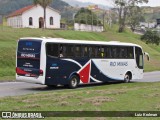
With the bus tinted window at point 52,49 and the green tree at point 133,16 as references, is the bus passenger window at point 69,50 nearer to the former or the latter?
the bus tinted window at point 52,49

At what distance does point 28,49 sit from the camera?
22.9m

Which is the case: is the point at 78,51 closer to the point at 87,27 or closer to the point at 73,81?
the point at 73,81

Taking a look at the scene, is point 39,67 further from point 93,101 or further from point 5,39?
point 5,39

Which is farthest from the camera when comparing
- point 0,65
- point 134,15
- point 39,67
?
point 134,15

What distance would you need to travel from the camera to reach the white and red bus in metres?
22.6

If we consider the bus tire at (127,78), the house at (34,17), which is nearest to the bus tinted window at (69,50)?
the bus tire at (127,78)

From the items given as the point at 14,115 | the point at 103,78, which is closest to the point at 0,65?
the point at 103,78

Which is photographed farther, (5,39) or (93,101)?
(5,39)

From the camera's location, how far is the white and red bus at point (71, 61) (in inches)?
888

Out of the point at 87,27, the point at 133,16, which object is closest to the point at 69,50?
the point at 87,27

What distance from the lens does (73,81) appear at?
24484 mm

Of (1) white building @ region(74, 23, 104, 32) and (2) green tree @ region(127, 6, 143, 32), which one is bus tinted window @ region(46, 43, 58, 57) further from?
(2) green tree @ region(127, 6, 143, 32)

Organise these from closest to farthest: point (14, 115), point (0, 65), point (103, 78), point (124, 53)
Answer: point (14, 115)
point (103, 78)
point (124, 53)
point (0, 65)

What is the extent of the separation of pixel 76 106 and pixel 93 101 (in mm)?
1204
